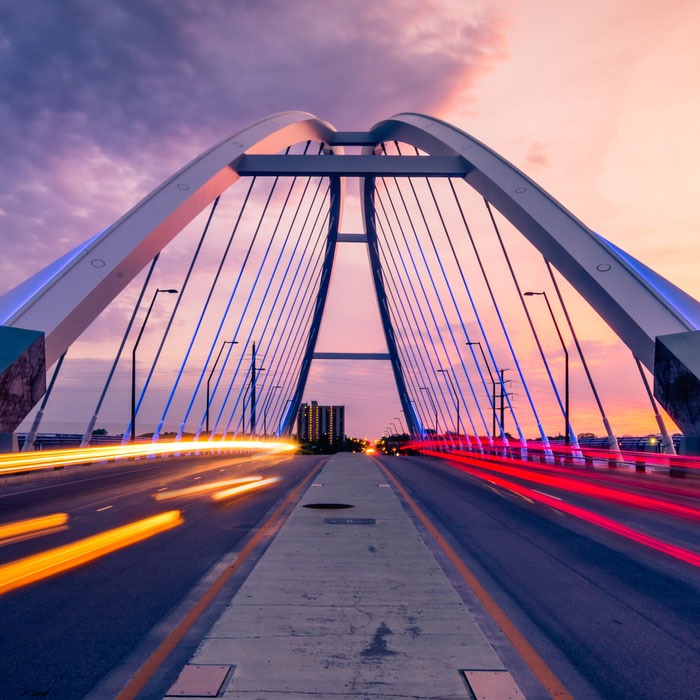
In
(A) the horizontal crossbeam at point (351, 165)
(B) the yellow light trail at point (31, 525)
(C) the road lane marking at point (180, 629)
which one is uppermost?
(A) the horizontal crossbeam at point (351, 165)

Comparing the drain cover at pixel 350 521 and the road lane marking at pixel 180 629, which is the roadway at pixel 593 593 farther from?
the road lane marking at pixel 180 629

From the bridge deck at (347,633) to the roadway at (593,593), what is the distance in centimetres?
51

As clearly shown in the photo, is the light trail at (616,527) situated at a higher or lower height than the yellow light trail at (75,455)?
lower

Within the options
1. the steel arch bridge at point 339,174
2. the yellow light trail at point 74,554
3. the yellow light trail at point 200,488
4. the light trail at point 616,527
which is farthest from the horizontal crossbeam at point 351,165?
the yellow light trail at point 74,554

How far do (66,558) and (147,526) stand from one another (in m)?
A: 3.13

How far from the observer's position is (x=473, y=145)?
2912 cm

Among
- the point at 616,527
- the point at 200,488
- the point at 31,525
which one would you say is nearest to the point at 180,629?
the point at 31,525

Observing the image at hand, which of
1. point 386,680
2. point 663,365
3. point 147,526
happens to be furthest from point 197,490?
point 386,680

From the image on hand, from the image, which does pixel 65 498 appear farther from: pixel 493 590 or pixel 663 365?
pixel 663 365

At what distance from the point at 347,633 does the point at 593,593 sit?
3.08 metres

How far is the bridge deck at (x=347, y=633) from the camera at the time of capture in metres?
4.52

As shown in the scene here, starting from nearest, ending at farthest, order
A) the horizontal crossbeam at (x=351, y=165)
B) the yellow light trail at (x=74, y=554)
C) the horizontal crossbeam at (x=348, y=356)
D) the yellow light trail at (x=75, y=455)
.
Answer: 1. the yellow light trail at (x=74, y=554)
2. the yellow light trail at (x=75, y=455)
3. the horizontal crossbeam at (x=351, y=165)
4. the horizontal crossbeam at (x=348, y=356)

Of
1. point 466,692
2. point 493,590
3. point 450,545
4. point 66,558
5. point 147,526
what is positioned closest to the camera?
point 466,692

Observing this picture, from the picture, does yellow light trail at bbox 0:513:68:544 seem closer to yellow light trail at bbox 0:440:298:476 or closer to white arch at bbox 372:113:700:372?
yellow light trail at bbox 0:440:298:476
